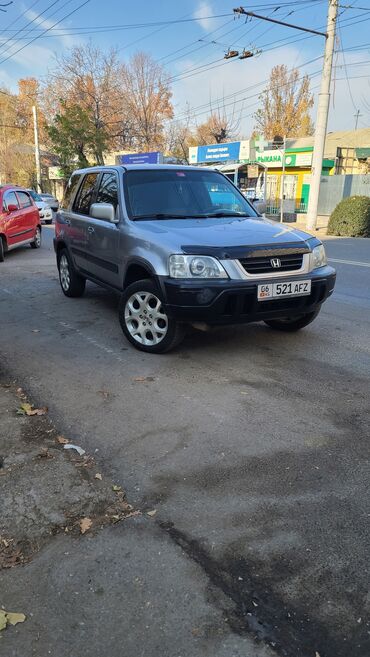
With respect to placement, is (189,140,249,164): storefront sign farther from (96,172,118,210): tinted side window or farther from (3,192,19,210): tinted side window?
(96,172,118,210): tinted side window

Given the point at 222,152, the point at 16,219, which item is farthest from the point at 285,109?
the point at 16,219

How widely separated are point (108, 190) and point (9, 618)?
4975mm

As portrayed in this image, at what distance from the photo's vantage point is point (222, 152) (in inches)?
1379

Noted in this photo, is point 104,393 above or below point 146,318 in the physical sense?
below

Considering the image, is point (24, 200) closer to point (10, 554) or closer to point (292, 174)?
point (10, 554)

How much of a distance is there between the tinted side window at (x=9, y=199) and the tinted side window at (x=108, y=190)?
7123mm

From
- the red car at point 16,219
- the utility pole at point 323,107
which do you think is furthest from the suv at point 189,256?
the utility pole at point 323,107

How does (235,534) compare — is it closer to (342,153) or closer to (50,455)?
(50,455)

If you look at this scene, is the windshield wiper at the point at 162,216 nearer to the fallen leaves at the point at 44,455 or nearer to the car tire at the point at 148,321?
the car tire at the point at 148,321

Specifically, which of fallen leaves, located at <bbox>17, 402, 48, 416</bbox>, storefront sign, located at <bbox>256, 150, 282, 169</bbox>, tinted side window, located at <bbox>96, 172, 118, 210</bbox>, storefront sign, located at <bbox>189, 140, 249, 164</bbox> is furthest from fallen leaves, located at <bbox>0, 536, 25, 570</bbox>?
Answer: storefront sign, located at <bbox>189, 140, 249, 164</bbox>

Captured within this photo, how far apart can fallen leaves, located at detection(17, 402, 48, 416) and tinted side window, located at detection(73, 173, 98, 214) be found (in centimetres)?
345

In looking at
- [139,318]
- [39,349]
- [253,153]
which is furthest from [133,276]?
[253,153]

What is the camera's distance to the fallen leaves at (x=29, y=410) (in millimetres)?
3975

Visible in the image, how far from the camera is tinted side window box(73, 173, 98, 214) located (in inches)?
266
